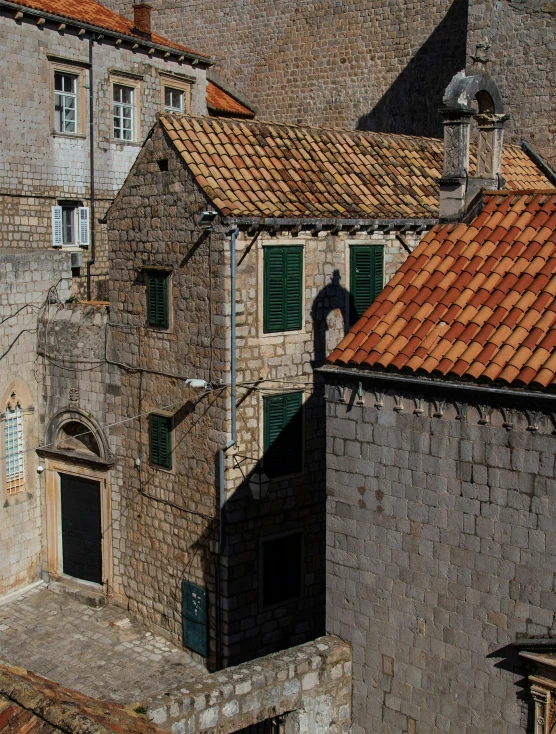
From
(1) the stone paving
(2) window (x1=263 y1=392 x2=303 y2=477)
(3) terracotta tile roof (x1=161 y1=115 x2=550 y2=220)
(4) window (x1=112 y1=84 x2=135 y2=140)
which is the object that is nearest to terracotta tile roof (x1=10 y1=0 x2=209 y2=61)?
(4) window (x1=112 y1=84 x2=135 y2=140)

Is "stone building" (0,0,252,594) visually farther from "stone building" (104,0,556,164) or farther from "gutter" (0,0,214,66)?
"stone building" (104,0,556,164)

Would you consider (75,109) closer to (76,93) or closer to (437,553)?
(76,93)

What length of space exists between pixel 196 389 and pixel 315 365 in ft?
6.96

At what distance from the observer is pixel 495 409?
10664 millimetres

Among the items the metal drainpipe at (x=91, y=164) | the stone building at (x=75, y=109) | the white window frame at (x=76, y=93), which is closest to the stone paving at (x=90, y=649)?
the stone building at (x=75, y=109)

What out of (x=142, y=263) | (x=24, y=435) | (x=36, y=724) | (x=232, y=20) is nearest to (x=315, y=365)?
(x=142, y=263)

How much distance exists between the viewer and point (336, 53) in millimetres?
28500

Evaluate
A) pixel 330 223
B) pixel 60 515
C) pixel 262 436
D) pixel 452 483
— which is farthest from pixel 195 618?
pixel 452 483

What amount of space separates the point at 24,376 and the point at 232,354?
17.5 ft

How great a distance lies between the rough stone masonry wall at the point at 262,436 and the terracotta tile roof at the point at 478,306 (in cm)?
388

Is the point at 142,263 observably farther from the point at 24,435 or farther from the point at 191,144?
the point at 24,435

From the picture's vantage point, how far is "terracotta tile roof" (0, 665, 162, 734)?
24.0ft

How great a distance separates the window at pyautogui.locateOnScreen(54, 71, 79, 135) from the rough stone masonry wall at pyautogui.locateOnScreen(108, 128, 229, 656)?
6.80m

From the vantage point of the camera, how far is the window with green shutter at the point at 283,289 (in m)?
16.2
